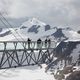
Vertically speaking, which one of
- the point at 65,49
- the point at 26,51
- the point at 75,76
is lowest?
the point at 75,76

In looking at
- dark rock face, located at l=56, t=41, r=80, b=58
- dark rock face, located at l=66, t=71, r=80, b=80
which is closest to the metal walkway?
dark rock face, located at l=66, t=71, r=80, b=80

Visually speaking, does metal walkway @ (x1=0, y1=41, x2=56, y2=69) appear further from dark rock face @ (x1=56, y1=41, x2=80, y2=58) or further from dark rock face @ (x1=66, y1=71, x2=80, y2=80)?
dark rock face @ (x1=56, y1=41, x2=80, y2=58)

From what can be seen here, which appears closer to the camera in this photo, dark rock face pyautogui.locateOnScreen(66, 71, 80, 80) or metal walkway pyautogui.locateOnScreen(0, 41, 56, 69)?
metal walkway pyautogui.locateOnScreen(0, 41, 56, 69)

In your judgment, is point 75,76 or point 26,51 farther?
point 75,76

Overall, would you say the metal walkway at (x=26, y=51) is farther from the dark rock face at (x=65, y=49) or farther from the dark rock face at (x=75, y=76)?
the dark rock face at (x=65, y=49)

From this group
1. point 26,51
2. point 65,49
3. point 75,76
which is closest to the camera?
point 26,51

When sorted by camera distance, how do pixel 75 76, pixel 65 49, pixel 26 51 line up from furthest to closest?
pixel 65 49 < pixel 75 76 < pixel 26 51

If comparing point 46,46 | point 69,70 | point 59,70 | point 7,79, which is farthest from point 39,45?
point 7,79

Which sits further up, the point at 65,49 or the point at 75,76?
the point at 65,49

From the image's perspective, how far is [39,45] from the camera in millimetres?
56625

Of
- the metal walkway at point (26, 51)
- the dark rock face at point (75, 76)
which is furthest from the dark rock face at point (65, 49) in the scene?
the metal walkway at point (26, 51)

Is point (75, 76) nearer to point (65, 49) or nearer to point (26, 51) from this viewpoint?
point (26, 51)

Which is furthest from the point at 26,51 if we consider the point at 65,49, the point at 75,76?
the point at 65,49

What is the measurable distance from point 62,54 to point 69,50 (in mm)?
3012
